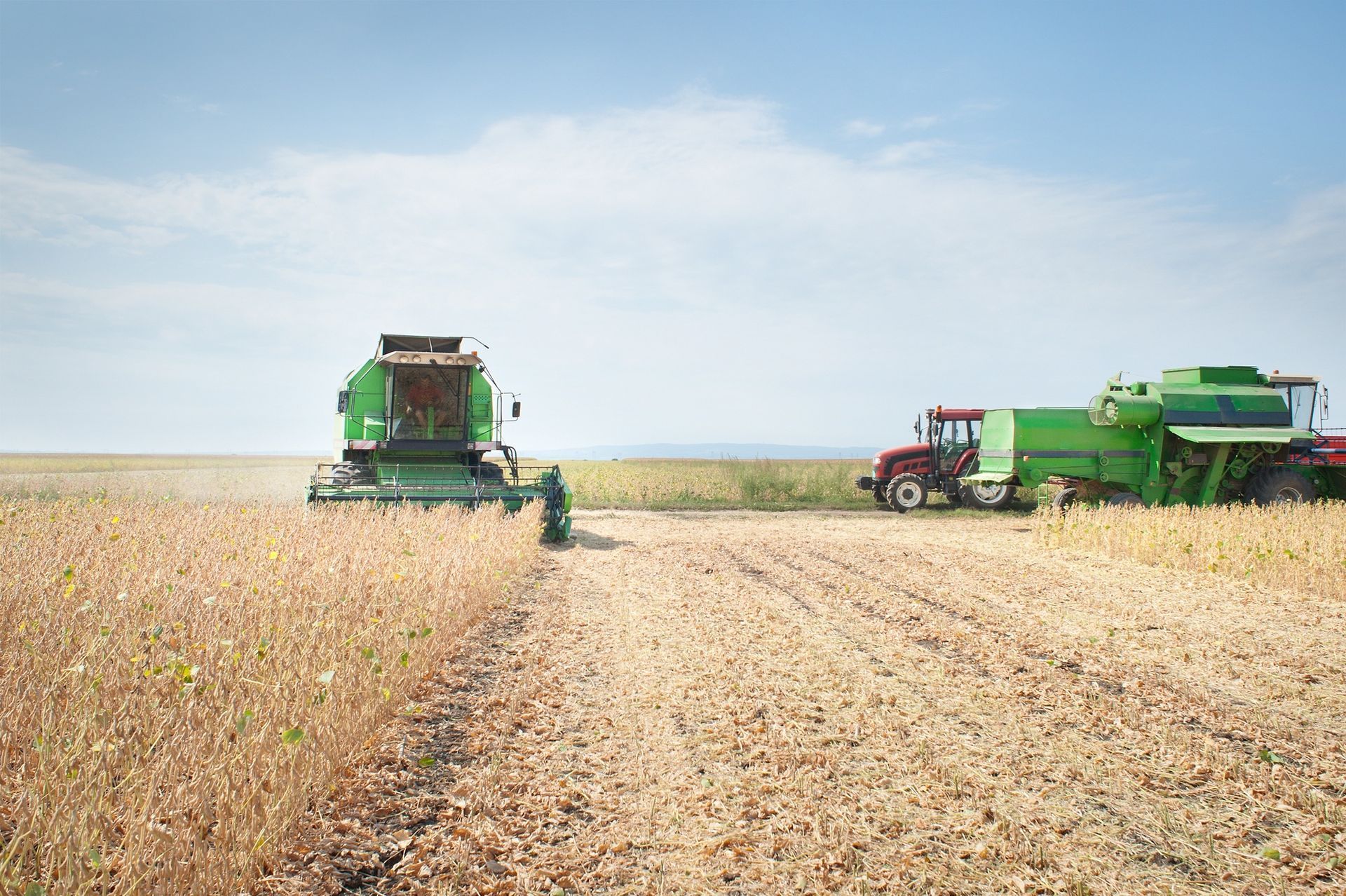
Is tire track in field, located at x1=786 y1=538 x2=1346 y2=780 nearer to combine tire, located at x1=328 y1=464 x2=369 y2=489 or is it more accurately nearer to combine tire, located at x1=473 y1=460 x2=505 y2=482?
combine tire, located at x1=473 y1=460 x2=505 y2=482

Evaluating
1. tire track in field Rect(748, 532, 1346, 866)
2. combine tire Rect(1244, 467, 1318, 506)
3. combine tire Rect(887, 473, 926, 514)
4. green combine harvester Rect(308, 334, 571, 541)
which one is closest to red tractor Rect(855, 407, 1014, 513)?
combine tire Rect(887, 473, 926, 514)

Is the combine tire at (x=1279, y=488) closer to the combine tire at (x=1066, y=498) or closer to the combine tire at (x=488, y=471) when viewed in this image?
the combine tire at (x=1066, y=498)

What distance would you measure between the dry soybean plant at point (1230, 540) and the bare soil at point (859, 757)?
1287 mm

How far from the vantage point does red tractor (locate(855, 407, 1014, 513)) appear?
19011 millimetres

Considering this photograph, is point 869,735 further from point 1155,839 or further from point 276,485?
point 276,485

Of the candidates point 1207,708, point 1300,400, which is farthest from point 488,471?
point 1300,400

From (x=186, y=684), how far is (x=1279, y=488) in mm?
18644

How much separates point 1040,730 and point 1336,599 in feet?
19.8

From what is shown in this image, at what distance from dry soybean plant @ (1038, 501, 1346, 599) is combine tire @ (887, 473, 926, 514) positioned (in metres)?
5.59

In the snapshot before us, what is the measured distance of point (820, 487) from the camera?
23828 millimetres

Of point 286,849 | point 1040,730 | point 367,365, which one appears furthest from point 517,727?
point 367,365

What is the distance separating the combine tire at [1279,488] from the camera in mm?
15805

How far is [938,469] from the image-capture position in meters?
19.9

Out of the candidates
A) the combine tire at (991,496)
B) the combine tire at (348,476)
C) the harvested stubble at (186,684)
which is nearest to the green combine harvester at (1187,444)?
the combine tire at (991,496)
